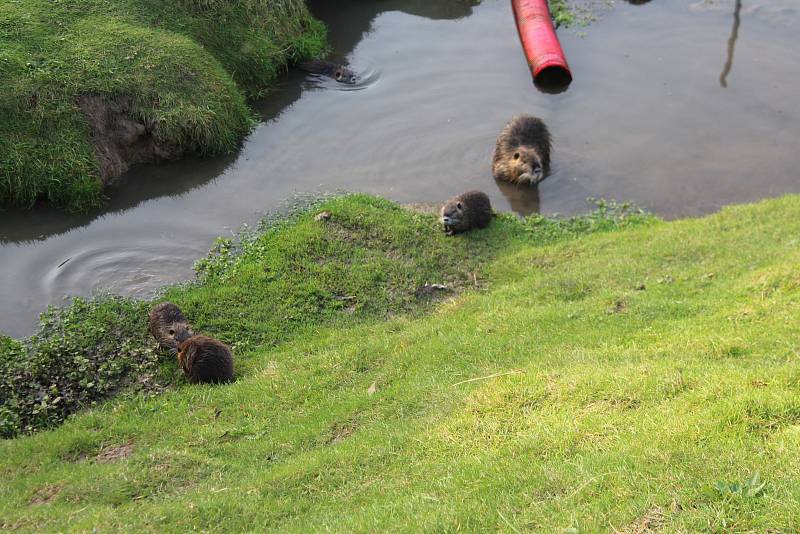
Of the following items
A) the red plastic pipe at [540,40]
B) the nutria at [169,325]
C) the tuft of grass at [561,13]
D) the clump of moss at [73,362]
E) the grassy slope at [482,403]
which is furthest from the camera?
the tuft of grass at [561,13]

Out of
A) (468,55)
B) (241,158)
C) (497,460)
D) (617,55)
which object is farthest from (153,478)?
(617,55)

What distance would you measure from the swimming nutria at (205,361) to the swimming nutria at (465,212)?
4326 millimetres

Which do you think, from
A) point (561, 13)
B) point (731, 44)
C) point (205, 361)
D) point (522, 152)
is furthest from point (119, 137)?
point (731, 44)

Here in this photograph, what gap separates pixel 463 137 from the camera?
14781 millimetres

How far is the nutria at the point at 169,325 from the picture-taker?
371 inches

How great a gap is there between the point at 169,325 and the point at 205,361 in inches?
37.0

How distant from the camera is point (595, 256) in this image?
1117cm

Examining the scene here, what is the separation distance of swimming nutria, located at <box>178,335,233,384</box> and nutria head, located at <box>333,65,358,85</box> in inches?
358

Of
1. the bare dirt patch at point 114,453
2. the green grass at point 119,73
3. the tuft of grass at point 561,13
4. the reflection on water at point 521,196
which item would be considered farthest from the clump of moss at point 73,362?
the tuft of grass at point 561,13

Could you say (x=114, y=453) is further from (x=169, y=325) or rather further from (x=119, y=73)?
(x=119, y=73)

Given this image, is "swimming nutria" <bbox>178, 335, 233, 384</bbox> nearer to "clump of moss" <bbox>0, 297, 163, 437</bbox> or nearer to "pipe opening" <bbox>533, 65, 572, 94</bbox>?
"clump of moss" <bbox>0, 297, 163, 437</bbox>

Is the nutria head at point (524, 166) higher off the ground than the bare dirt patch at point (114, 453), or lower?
lower

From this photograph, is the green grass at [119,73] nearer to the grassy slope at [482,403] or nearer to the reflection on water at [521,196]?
the grassy slope at [482,403]

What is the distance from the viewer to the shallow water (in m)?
11.7
